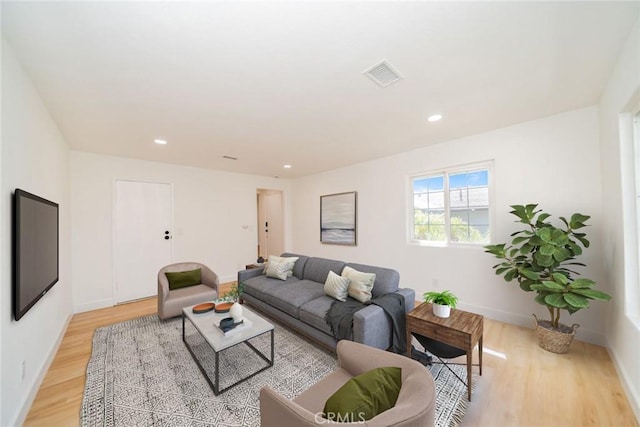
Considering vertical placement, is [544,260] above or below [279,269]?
above

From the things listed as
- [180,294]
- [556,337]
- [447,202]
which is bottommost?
[556,337]

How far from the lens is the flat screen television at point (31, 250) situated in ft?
5.11

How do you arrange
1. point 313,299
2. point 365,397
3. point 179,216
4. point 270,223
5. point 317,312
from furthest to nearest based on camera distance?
point 270,223 < point 179,216 < point 313,299 < point 317,312 < point 365,397

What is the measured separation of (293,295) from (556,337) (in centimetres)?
266

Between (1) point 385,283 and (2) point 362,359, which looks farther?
(1) point 385,283

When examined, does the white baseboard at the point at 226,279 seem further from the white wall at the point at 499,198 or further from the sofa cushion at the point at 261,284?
the white wall at the point at 499,198

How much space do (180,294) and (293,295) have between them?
5.11 feet

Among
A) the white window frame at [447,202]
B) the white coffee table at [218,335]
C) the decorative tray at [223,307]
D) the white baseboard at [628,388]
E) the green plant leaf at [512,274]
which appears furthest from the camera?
the white window frame at [447,202]

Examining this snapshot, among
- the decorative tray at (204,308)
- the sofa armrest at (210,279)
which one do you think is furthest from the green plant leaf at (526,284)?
the sofa armrest at (210,279)

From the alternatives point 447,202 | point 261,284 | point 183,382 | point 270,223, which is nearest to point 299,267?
point 261,284

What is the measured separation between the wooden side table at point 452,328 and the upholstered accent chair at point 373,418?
0.78 m


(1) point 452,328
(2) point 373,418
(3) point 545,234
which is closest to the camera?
(2) point 373,418

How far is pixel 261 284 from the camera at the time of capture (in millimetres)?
3355

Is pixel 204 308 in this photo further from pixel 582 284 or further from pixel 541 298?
pixel 582 284
